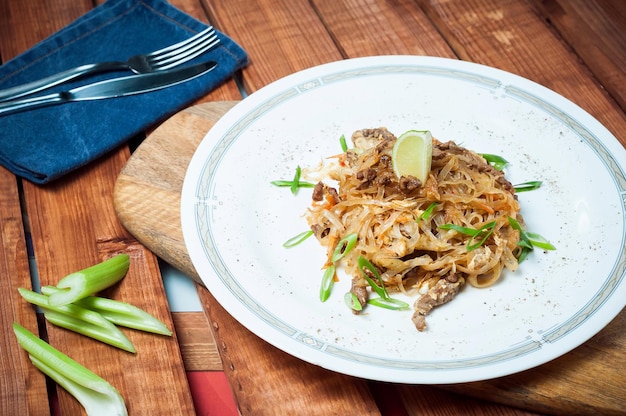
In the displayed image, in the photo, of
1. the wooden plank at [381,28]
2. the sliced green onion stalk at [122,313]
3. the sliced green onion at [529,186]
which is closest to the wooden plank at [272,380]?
the sliced green onion stalk at [122,313]

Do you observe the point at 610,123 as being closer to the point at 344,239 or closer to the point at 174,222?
the point at 344,239

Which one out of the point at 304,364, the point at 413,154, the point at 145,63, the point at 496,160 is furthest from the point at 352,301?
the point at 145,63

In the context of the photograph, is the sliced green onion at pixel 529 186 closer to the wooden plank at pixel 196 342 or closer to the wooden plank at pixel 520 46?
the wooden plank at pixel 520 46

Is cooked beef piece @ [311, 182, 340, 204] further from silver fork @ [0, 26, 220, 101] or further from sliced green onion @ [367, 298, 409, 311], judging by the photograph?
silver fork @ [0, 26, 220, 101]

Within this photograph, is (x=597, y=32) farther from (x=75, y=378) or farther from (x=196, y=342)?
(x=75, y=378)

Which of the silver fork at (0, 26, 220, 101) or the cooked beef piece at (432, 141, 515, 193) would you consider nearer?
the cooked beef piece at (432, 141, 515, 193)

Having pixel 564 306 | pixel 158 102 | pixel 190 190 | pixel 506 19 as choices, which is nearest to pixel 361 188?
pixel 190 190

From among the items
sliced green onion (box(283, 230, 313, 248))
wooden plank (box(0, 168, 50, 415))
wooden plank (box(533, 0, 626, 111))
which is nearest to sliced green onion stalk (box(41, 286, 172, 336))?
wooden plank (box(0, 168, 50, 415))
